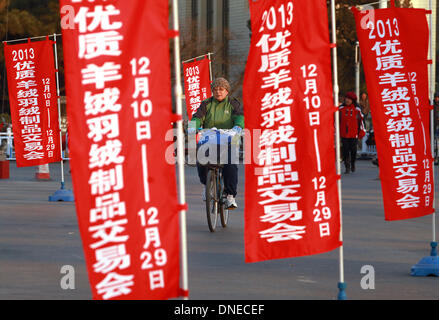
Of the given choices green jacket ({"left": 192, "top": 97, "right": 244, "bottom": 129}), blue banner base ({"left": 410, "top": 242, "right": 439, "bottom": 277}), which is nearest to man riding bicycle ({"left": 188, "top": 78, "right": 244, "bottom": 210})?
green jacket ({"left": 192, "top": 97, "right": 244, "bottom": 129})

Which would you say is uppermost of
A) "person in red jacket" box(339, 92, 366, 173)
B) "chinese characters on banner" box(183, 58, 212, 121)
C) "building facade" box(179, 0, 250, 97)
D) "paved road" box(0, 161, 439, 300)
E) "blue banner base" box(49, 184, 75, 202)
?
"building facade" box(179, 0, 250, 97)

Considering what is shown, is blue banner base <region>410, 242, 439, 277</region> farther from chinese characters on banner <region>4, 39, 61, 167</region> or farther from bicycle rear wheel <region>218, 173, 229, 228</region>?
chinese characters on banner <region>4, 39, 61, 167</region>

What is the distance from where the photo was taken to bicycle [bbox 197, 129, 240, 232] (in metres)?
12.5

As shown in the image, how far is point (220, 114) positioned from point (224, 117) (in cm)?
7

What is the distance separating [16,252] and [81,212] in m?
5.49

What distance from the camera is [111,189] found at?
5523 mm

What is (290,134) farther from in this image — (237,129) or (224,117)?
(224,117)

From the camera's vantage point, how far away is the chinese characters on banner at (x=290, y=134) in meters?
7.31

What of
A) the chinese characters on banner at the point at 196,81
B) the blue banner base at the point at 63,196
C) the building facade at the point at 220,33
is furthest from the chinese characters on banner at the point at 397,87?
the building facade at the point at 220,33

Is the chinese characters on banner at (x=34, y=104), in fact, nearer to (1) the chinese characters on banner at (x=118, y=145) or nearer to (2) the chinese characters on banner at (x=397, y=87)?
(2) the chinese characters on banner at (x=397, y=87)

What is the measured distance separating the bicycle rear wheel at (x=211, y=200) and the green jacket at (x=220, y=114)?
2.11 feet

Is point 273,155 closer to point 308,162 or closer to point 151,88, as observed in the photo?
point 308,162

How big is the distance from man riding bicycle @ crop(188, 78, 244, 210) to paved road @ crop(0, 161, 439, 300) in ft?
2.13
